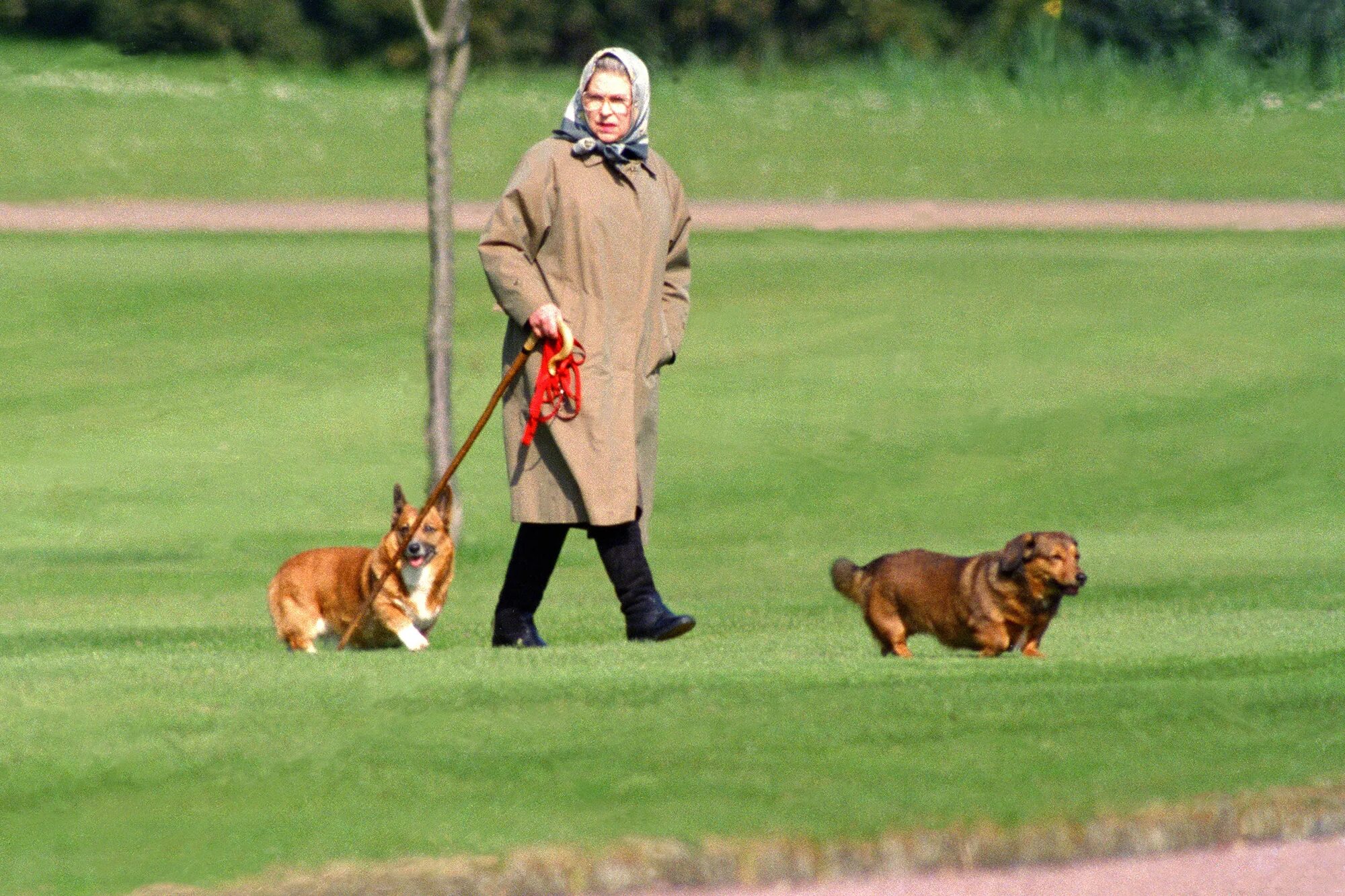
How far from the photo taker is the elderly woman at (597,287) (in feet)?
26.5

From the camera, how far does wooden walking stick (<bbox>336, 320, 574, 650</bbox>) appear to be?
8008 mm

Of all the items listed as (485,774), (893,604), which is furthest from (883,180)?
(485,774)

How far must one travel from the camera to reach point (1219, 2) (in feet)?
131

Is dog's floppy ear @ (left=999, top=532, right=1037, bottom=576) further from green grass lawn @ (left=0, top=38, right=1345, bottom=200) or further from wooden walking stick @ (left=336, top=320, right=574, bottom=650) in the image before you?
green grass lawn @ (left=0, top=38, right=1345, bottom=200)

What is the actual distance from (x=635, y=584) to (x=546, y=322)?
3.78 ft

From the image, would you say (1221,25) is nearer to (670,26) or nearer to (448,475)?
(670,26)

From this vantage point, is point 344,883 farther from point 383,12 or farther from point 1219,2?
point 383,12

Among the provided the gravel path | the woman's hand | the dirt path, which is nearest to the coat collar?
the woman's hand

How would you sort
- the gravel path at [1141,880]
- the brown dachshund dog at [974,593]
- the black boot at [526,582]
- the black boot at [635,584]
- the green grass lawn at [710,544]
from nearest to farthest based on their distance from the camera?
the gravel path at [1141,880]
the green grass lawn at [710,544]
the brown dachshund dog at [974,593]
the black boot at [635,584]
the black boot at [526,582]

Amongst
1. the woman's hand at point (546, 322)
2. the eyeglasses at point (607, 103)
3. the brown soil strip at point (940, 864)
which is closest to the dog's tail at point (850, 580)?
the woman's hand at point (546, 322)

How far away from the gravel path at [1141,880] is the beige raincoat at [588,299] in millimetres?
2923

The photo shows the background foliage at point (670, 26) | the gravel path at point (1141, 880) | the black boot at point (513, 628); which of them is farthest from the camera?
the background foliage at point (670, 26)

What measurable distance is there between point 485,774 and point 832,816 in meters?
0.98

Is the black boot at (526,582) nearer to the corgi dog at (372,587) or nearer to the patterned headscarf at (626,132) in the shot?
the corgi dog at (372,587)
